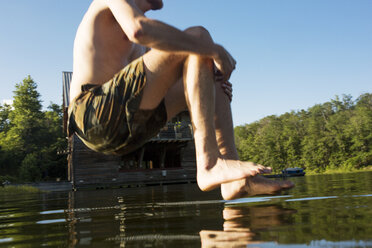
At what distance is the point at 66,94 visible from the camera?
1941 centimetres

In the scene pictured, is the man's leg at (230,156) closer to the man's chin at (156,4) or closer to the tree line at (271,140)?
the man's chin at (156,4)

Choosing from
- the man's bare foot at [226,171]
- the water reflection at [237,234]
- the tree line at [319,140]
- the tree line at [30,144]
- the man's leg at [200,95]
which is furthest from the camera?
the tree line at [319,140]

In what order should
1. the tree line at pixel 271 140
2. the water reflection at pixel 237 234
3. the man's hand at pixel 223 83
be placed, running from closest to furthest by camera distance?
the water reflection at pixel 237 234
the man's hand at pixel 223 83
the tree line at pixel 271 140

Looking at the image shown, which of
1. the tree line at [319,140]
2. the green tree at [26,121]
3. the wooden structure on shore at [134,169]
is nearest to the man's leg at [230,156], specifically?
the wooden structure on shore at [134,169]

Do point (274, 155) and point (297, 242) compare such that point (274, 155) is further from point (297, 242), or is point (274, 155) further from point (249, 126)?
point (297, 242)

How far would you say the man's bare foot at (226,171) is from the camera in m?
1.53

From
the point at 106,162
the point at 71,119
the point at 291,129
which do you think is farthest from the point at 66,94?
the point at 291,129

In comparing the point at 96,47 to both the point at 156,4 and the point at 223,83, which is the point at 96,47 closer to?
the point at 156,4

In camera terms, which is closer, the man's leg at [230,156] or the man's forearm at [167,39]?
the man's forearm at [167,39]

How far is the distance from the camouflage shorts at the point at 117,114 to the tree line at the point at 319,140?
40680mm

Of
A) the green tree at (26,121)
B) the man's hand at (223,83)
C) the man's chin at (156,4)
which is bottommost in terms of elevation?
the man's hand at (223,83)

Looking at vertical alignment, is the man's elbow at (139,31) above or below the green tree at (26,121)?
below

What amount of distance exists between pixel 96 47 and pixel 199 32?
2.36 ft

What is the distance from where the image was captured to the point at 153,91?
1.75 meters
